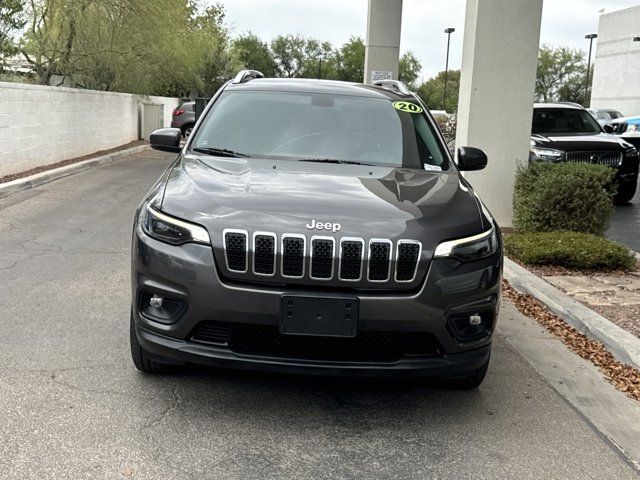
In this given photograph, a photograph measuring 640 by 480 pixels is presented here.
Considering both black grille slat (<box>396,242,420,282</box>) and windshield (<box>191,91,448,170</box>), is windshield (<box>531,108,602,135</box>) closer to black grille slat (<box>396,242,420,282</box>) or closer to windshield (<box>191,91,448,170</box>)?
windshield (<box>191,91,448,170</box>)

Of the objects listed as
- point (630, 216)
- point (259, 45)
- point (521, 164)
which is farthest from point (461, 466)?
point (259, 45)

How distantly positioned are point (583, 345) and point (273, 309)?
113 inches

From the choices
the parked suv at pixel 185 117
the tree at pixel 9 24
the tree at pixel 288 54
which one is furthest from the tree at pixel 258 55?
the tree at pixel 9 24

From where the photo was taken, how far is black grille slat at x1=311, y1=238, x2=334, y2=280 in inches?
140

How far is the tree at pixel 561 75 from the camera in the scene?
218 ft

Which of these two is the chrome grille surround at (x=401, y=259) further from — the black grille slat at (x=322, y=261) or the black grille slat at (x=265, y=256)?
the black grille slat at (x=265, y=256)

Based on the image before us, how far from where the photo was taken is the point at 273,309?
3514 millimetres

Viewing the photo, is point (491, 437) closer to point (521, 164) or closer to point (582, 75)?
point (521, 164)

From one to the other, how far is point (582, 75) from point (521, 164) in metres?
64.1

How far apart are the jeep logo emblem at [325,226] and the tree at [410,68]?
77.7 meters

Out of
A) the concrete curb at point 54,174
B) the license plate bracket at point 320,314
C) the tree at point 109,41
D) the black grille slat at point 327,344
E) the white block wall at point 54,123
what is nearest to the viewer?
the license plate bracket at point 320,314

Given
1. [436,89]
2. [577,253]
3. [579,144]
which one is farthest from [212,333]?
[436,89]

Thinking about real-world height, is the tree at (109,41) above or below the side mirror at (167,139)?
above

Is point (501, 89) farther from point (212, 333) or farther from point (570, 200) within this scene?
point (212, 333)
